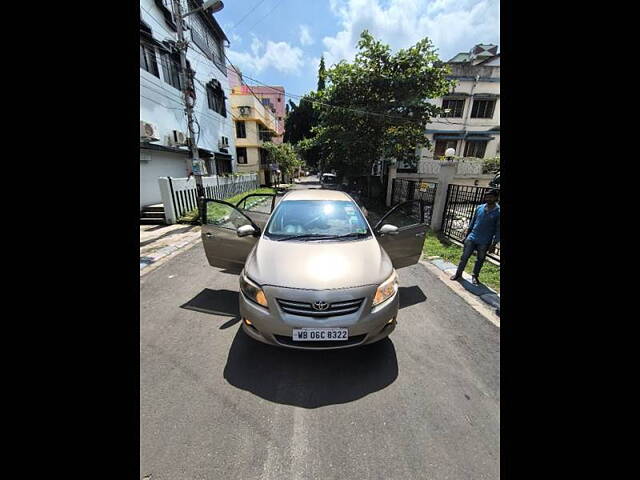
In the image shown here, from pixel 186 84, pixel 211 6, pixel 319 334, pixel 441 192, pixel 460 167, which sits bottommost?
pixel 319 334

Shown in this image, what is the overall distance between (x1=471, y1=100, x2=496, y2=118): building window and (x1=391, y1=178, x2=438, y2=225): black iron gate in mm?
11713

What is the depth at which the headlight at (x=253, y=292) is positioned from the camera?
213 centimetres

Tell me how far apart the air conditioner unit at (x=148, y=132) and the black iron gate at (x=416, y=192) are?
9.97m

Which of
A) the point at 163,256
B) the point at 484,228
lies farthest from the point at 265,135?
the point at 484,228

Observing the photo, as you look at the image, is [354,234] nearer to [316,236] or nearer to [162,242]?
[316,236]

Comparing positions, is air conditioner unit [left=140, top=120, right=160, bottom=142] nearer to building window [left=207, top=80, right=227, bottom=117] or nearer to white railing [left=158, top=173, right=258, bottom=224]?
white railing [left=158, top=173, right=258, bottom=224]

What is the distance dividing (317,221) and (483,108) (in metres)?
20.9

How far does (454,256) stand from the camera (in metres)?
5.21

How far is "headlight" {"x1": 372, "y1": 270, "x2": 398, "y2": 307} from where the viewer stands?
218 centimetres

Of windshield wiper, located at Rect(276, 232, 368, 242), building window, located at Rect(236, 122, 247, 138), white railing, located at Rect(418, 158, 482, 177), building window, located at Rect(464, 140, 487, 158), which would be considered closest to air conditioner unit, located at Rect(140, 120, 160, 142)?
windshield wiper, located at Rect(276, 232, 368, 242)

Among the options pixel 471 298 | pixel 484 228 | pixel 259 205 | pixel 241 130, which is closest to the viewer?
pixel 471 298

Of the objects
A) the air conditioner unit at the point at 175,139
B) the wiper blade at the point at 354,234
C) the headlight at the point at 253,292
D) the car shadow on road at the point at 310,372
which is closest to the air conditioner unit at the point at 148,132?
the air conditioner unit at the point at 175,139
